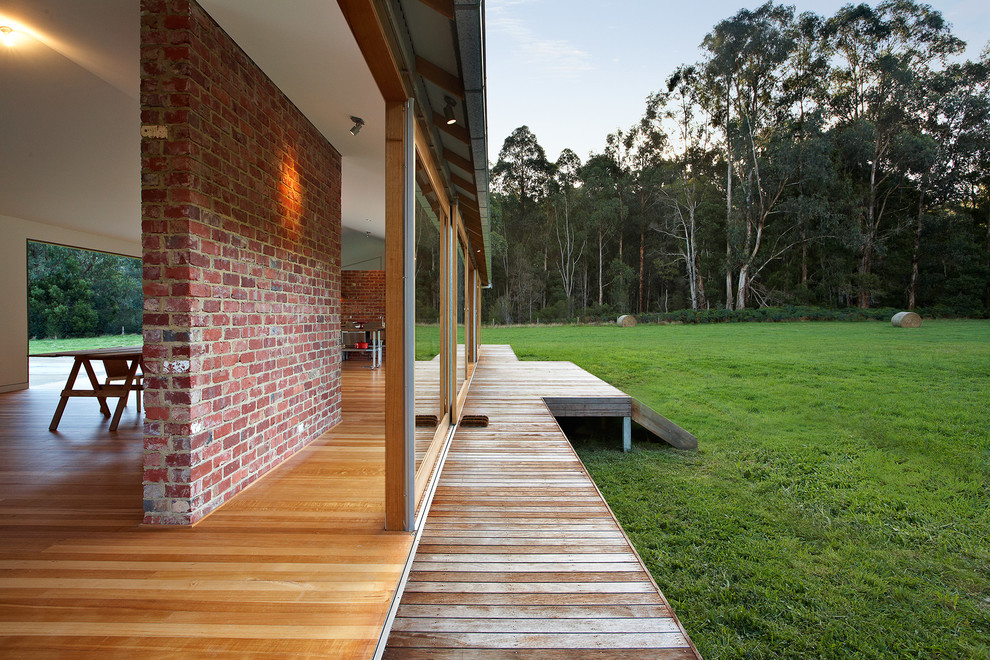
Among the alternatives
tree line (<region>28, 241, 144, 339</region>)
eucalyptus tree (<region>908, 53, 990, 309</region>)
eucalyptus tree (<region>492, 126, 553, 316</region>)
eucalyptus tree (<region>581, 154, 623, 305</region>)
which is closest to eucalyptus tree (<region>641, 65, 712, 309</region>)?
eucalyptus tree (<region>581, 154, 623, 305</region>)

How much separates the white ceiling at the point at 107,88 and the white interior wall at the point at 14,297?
53 cm

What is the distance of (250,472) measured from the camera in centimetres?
289

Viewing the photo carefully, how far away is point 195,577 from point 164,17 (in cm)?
241

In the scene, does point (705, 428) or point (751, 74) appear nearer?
point (705, 428)

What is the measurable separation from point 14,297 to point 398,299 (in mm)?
7508

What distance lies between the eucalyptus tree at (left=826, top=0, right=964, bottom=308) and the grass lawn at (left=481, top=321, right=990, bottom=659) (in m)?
17.4

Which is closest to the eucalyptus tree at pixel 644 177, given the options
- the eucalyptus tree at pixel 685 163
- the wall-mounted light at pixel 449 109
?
the eucalyptus tree at pixel 685 163

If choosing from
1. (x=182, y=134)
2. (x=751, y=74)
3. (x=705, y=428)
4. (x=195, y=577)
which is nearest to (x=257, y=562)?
(x=195, y=577)

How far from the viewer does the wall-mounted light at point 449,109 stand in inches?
95.7

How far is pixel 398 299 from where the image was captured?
2.15 meters

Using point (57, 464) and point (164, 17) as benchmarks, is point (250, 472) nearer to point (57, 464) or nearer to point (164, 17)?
point (57, 464)

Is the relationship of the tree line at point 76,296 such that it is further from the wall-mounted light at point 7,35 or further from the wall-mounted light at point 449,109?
the wall-mounted light at point 449,109

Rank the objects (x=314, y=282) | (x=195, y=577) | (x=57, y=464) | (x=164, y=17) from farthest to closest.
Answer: (x=314, y=282)
(x=57, y=464)
(x=164, y=17)
(x=195, y=577)

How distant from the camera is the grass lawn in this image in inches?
94.8
